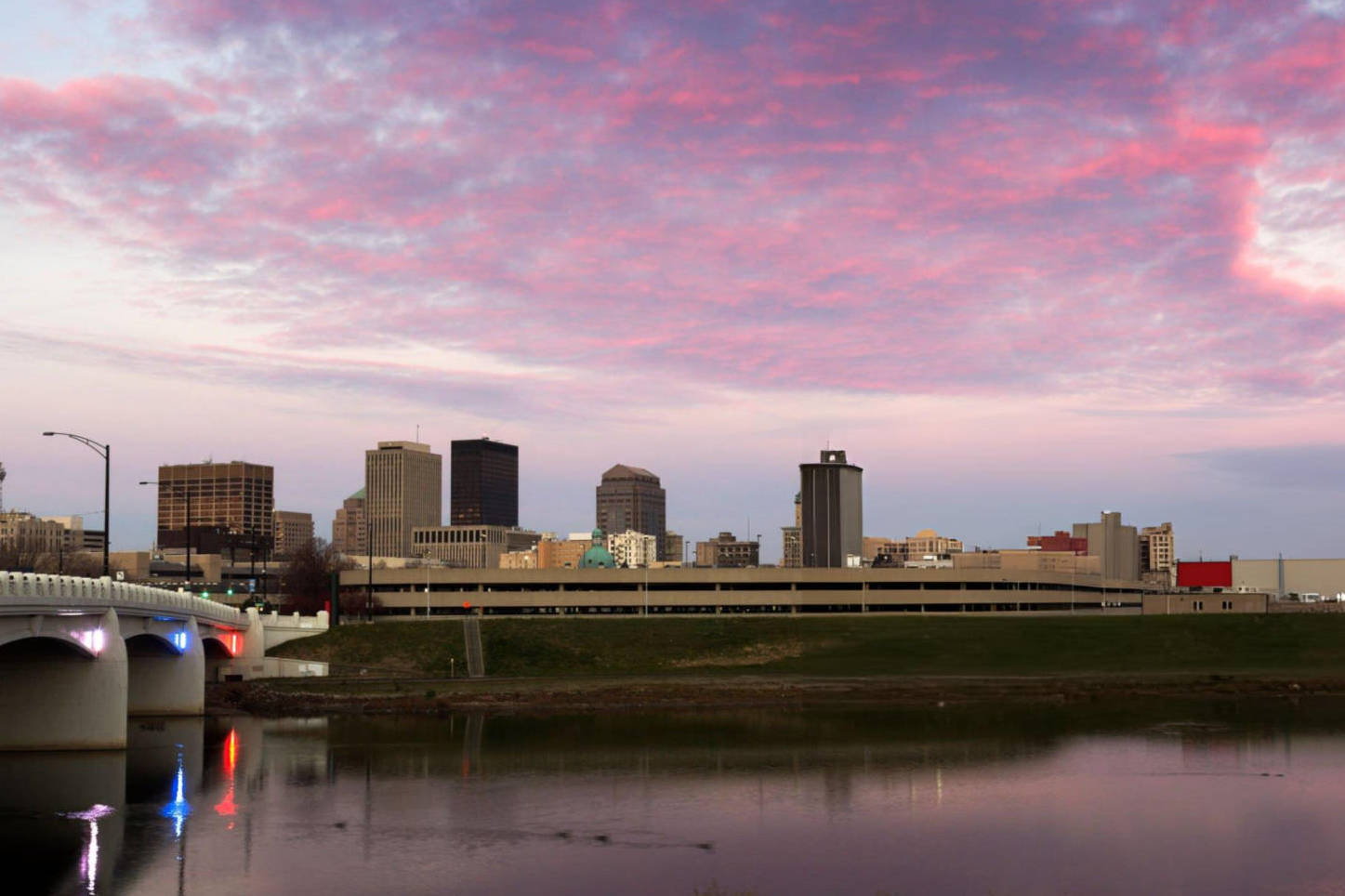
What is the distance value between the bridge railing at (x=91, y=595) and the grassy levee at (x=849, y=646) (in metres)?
27.6

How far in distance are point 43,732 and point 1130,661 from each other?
84666mm

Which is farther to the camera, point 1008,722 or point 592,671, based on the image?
point 592,671

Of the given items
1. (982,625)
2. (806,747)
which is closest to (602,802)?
(806,747)

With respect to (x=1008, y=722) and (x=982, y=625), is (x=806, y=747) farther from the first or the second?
(x=982, y=625)

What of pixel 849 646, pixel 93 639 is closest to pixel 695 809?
pixel 93 639

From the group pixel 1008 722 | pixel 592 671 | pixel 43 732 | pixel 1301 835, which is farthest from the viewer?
pixel 592 671

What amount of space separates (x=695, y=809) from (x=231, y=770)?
26.0 meters

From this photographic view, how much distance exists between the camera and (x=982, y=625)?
457 feet

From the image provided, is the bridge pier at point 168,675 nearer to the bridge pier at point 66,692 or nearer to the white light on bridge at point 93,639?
the bridge pier at point 66,692

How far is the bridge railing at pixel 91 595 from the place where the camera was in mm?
63250

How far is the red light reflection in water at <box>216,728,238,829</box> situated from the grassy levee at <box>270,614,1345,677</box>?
33.6 m

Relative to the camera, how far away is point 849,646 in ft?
428

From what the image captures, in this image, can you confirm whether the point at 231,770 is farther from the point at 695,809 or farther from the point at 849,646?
the point at 849,646

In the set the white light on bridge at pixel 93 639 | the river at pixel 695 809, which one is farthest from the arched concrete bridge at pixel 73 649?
the river at pixel 695 809
